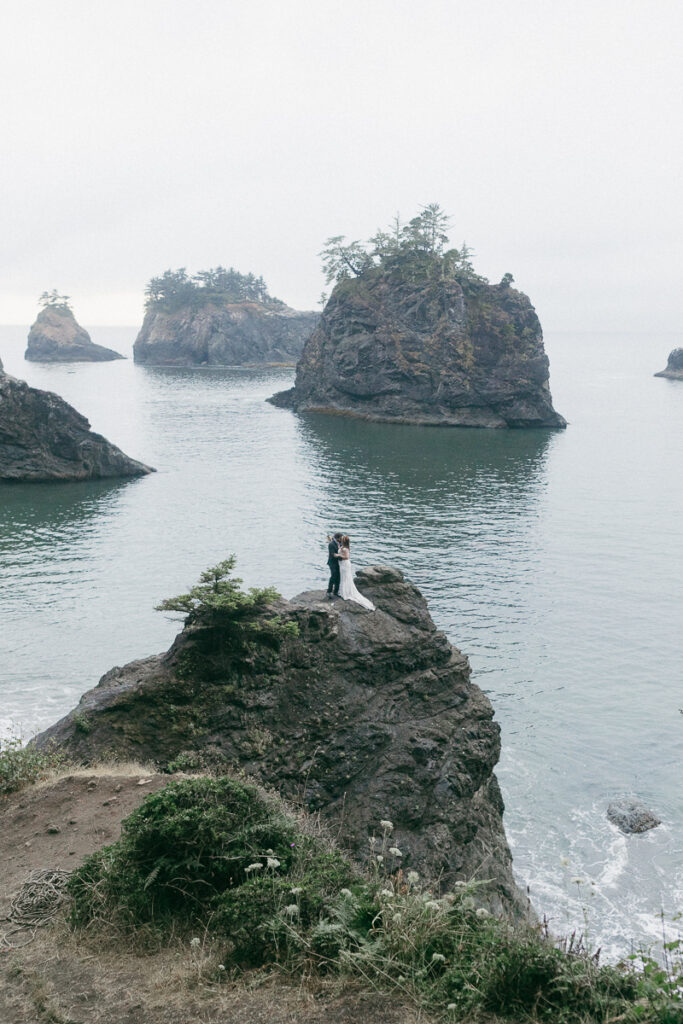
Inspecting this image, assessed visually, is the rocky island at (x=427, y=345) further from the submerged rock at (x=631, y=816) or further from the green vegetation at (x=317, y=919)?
the green vegetation at (x=317, y=919)

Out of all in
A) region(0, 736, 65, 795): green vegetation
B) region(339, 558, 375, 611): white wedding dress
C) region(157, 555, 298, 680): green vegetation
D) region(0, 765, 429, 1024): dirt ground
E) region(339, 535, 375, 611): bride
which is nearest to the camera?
region(0, 765, 429, 1024): dirt ground

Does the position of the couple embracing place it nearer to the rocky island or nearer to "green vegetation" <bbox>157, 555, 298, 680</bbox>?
"green vegetation" <bbox>157, 555, 298, 680</bbox>

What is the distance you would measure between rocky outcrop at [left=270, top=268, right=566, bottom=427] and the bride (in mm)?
94508

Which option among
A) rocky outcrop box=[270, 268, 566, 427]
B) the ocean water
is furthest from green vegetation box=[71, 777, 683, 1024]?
rocky outcrop box=[270, 268, 566, 427]

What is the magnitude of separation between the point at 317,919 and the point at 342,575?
12911mm

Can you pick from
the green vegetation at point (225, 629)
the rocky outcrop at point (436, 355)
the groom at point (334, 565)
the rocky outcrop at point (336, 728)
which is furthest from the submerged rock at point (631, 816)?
the rocky outcrop at point (436, 355)

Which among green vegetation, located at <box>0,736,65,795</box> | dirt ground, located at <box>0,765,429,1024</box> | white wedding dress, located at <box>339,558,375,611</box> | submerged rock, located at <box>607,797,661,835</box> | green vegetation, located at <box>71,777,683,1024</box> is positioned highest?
white wedding dress, located at <box>339,558,375,611</box>

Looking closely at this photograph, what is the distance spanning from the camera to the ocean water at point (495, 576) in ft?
88.9

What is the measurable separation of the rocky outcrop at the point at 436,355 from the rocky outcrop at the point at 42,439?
5348 centimetres

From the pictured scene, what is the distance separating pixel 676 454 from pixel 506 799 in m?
84.0

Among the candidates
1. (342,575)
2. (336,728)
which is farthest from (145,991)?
(342,575)

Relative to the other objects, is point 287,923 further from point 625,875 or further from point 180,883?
point 625,875

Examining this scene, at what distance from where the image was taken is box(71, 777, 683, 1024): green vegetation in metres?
8.49

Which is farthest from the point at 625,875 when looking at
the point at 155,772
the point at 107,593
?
the point at 107,593
